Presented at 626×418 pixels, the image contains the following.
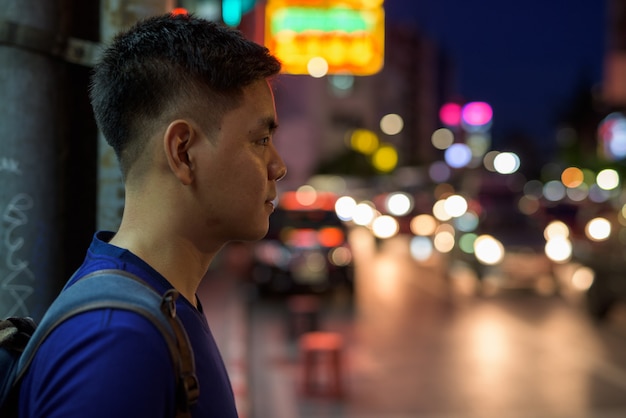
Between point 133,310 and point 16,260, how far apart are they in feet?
4.02

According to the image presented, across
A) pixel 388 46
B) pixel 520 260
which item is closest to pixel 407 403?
pixel 520 260

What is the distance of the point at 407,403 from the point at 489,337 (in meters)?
4.88

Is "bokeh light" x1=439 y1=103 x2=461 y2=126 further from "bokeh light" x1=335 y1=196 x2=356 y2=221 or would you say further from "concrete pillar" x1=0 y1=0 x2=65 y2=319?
"concrete pillar" x1=0 y1=0 x2=65 y2=319

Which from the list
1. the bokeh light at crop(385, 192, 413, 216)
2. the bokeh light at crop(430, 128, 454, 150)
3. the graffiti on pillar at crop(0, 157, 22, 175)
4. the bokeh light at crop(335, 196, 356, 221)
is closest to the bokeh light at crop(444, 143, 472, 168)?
the bokeh light at crop(335, 196, 356, 221)

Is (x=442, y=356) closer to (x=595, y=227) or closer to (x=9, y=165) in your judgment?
(x=595, y=227)

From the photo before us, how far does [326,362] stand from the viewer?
11109mm

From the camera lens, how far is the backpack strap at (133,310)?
1696mm

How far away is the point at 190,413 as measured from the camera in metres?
1.77

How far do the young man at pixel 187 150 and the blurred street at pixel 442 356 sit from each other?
734 centimetres

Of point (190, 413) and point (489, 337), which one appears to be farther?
point (489, 337)

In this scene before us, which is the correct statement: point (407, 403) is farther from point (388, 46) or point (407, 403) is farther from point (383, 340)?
point (388, 46)

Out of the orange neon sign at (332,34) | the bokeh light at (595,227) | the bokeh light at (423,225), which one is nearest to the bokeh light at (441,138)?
the bokeh light at (423,225)

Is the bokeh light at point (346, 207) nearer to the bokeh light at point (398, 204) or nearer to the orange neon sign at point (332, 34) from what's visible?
the bokeh light at point (398, 204)

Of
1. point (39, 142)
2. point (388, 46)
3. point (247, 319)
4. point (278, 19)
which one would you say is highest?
point (388, 46)
